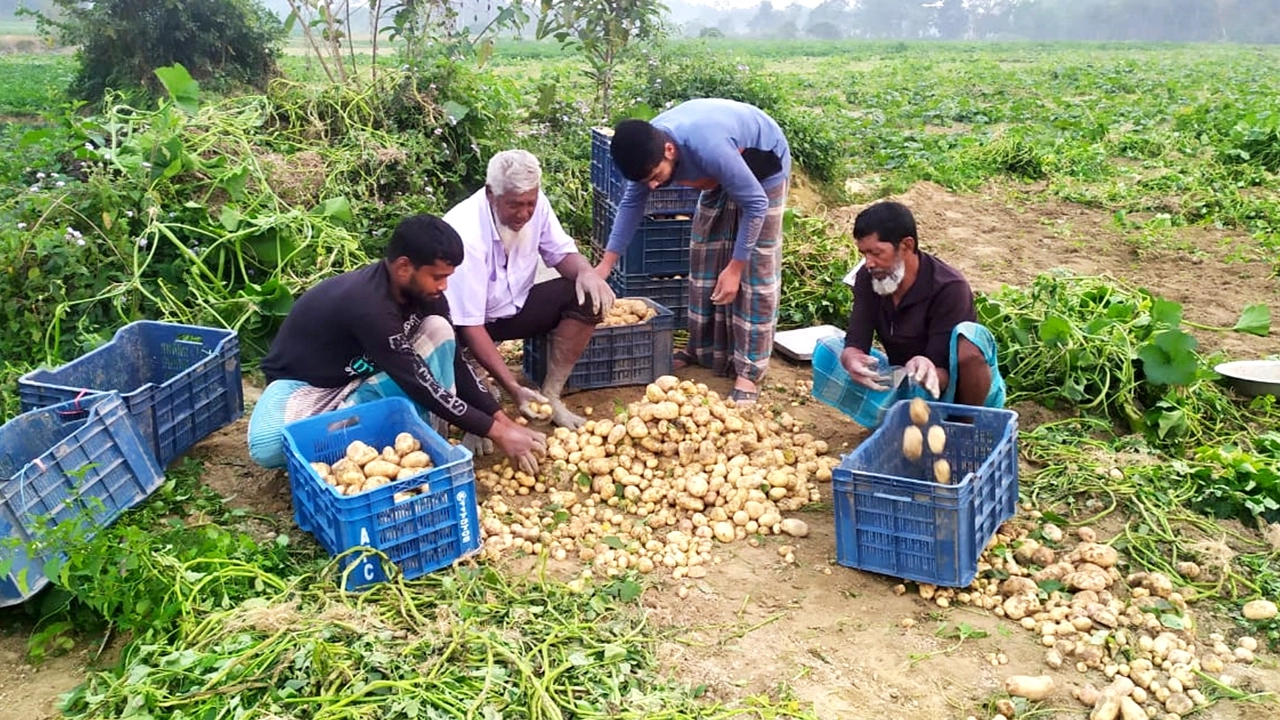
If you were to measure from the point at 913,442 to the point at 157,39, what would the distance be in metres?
8.19

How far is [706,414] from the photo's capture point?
13.7ft

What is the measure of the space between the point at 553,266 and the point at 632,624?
196 cm

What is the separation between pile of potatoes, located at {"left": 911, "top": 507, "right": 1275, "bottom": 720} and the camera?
2.84m

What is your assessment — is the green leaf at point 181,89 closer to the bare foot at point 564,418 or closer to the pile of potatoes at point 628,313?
the pile of potatoes at point 628,313

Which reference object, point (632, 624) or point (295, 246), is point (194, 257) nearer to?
point (295, 246)

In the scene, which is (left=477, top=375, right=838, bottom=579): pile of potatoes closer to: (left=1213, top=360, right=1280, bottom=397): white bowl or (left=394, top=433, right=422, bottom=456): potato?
(left=394, top=433, right=422, bottom=456): potato

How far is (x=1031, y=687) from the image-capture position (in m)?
2.84

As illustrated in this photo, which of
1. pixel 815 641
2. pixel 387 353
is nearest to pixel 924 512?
pixel 815 641

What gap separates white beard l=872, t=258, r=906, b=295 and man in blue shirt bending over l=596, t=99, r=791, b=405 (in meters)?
0.61

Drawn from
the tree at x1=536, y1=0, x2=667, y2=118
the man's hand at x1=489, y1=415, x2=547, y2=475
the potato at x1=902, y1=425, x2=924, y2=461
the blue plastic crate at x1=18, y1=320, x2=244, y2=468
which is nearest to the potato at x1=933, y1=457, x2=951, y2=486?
the potato at x1=902, y1=425, x2=924, y2=461

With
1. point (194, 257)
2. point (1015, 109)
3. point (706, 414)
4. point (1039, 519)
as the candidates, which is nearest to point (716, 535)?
point (706, 414)

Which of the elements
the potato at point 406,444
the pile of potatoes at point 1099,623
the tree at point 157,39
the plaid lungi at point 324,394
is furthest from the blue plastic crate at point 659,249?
the tree at point 157,39

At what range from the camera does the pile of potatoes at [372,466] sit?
3.37 meters

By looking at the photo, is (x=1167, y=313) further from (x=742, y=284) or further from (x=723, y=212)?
(x=723, y=212)
